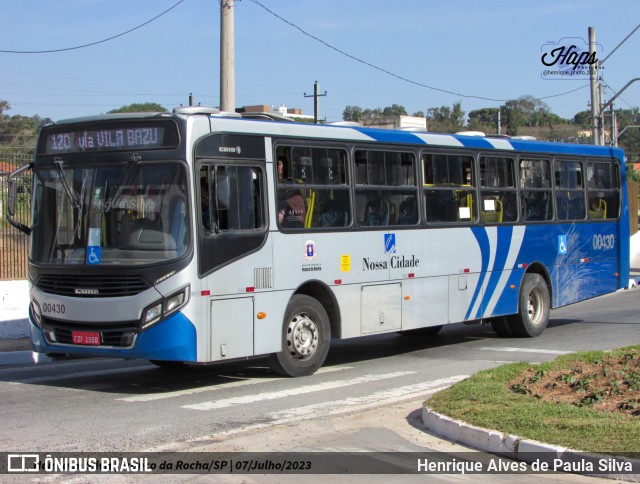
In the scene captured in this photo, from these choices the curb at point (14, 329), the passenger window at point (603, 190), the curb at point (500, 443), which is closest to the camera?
the curb at point (500, 443)

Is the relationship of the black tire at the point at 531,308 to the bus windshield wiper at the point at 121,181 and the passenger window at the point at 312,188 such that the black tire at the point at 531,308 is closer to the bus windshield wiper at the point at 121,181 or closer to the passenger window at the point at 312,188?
the passenger window at the point at 312,188

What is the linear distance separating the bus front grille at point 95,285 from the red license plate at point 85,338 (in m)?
0.44

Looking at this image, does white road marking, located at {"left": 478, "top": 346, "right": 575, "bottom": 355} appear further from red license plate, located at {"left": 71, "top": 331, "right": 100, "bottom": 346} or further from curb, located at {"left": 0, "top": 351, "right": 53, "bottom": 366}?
curb, located at {"left": 0, "top": 351, "right": 53, "bottom": 366}

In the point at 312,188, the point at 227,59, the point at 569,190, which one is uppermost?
the point at 227,59

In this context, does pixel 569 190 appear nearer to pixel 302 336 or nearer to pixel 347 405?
pixel 302 336

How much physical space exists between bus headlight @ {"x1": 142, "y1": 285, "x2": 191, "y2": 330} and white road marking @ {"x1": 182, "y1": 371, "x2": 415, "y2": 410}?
104cm

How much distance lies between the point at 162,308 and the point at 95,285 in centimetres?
87

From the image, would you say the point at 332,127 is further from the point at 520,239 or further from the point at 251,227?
the point at 520,239

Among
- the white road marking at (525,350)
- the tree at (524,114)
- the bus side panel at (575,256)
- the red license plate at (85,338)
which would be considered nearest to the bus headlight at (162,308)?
the red license plate at (85,338)

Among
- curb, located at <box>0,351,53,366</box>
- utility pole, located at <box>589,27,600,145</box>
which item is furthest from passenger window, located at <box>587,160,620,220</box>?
utility pole, located at <box>589,27,600,145</box>

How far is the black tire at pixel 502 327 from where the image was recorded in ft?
53.8

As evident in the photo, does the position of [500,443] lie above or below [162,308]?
below

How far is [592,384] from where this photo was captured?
948 centimetres

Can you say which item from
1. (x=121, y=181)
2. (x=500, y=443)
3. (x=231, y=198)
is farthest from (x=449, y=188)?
(x=500, y=443)
